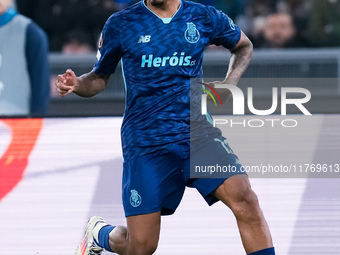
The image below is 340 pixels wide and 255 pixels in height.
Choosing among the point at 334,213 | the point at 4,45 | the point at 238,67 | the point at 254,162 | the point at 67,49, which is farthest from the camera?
the point at 67,49

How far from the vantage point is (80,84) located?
14.3 feet

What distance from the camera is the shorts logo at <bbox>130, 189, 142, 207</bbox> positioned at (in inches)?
168

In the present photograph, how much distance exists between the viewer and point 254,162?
5.27 m

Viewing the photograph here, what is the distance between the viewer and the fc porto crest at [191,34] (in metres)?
4.25

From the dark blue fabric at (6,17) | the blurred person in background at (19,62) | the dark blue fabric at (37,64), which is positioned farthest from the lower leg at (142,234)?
the dark blue fabric at (6,17)

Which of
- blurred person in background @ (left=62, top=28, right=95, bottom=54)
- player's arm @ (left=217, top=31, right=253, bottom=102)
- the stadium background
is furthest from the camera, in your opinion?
blurred person in background @ (left=62, top=28, right=95, bottom=54)

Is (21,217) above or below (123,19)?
below

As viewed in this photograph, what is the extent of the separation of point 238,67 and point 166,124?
628 millimetres

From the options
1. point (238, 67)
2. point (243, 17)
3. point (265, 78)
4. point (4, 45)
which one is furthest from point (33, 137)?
point (243, 17)

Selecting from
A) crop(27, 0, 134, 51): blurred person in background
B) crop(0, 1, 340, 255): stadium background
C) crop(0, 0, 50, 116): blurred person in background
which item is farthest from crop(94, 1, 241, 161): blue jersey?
crop(27, 0, 134, 51): blurred person in background

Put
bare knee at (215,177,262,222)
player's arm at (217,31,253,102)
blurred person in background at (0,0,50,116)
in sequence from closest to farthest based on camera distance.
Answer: bare knee at (215,177,262,222) < player's arm at (217,31,253,102) < blurred person in background at (0,0,50,116)

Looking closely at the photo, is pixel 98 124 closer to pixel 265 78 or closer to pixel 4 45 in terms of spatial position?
pixel 4 45

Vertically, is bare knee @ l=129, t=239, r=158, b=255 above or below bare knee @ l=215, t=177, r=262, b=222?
below

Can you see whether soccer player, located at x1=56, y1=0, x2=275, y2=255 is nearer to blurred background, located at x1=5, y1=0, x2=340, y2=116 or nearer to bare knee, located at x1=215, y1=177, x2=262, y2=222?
bare knee, located at x1=215, y1=177, x2=262, y2=222
